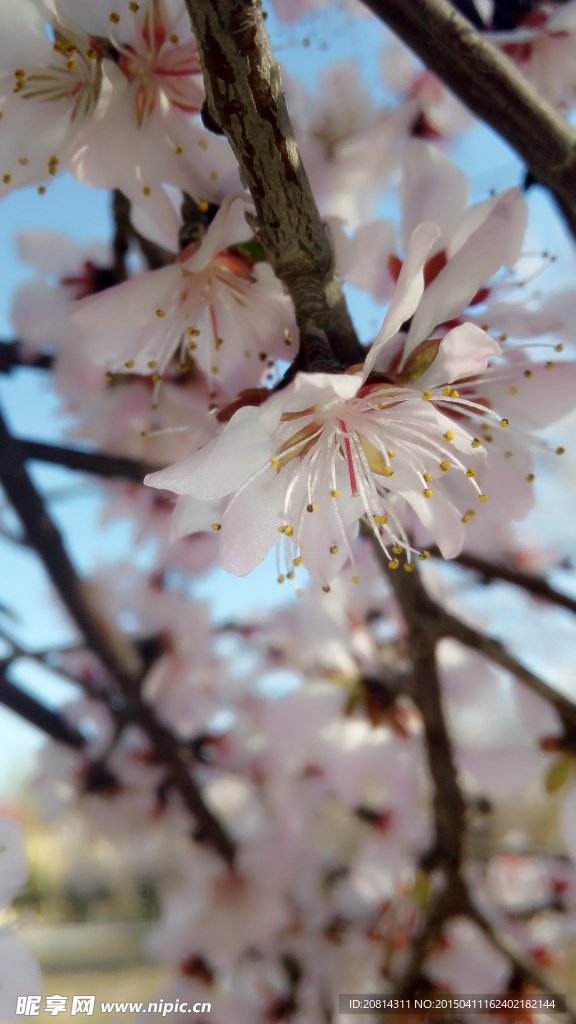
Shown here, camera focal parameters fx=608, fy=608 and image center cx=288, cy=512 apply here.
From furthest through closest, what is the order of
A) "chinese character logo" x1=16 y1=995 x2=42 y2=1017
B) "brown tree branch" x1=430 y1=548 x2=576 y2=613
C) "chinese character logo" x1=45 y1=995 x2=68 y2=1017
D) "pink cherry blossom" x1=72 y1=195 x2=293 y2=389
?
1. "chinese character logo" x1=45 y1=995 x2=68 y2=1017
2. "brown tree branch" x1=430 y1=548 x2=576 y2=613
3. "chinese character logo" x1=16 y1=995 x2=42 y2=1017
4. "pink cherry blossom" x1=72 y1=195 x2=293 y2=389

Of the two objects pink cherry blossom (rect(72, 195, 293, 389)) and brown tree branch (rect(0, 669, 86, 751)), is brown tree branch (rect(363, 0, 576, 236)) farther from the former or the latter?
brown tree branch (rect(0, 669, 86, 751))

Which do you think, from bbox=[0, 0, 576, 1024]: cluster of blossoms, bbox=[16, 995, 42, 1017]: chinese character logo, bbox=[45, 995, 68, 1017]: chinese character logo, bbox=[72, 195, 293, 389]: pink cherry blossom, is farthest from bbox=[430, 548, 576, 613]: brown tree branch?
bbox=[45, 995, 68, 1017]: chinese character logo

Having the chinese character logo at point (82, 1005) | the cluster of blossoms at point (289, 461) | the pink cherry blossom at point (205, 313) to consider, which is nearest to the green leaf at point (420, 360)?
the cluster of blossoms at point (289, 461)

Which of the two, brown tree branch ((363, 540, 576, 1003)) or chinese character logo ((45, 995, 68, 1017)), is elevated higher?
brown tree branch ((363, 540, 576, 1003))

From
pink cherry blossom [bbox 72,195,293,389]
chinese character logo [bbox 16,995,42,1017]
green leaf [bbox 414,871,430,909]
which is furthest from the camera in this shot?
green leaf [bbox 414,871,430,909]

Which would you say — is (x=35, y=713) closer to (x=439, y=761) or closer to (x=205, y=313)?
(x=439, y=761)
